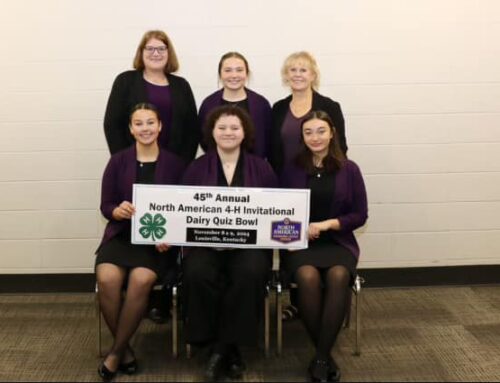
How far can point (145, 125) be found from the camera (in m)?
3.05

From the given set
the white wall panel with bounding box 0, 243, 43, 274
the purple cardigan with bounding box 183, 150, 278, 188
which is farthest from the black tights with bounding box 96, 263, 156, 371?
the white wall panel with bounding box 0, 243, 43, 274

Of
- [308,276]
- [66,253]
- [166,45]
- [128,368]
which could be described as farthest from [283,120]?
[66,253]

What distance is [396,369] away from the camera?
2.97 meters

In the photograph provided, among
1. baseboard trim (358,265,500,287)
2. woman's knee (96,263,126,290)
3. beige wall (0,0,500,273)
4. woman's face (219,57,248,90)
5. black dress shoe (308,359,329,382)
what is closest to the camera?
black dress shoe (308,359,329,382)

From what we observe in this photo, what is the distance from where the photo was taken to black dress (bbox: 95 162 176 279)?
3.01 m

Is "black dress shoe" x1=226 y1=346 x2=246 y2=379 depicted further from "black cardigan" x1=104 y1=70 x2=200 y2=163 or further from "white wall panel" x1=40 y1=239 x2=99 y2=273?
"white wall panel" x1=40 y1=239 x2=99 y2=273

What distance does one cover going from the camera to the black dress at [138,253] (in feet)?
9.87

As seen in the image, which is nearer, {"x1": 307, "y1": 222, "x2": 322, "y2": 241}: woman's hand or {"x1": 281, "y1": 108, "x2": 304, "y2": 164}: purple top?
{"x1": 307, "y1": 222, "x2": 322, "y2": 241}: woman's hand

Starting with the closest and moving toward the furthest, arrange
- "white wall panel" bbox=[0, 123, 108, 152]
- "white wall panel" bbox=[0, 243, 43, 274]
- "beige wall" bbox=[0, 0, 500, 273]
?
"beige wall" bbox=[0, 0, 500, 273] < "white wall panel" bbox=[0, 123, 108, 152] < "white wall panel" bbox=[0, 243, 43, 274]

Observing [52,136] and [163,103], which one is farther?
[52,136]

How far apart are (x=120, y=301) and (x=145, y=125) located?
94cm

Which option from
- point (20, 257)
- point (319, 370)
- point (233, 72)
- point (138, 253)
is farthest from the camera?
point (20, 257)

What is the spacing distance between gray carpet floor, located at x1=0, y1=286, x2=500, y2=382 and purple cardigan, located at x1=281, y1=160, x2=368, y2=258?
2.01 feet

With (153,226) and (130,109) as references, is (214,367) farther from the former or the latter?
(130,109)
